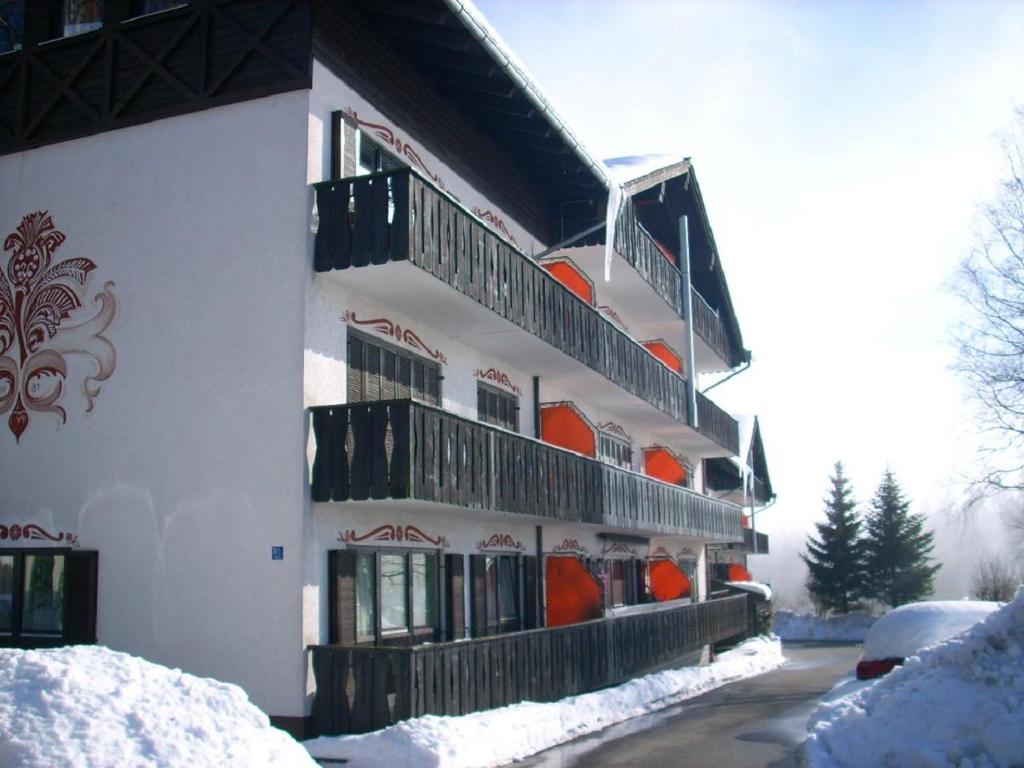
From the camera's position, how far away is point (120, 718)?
8570 millimetres

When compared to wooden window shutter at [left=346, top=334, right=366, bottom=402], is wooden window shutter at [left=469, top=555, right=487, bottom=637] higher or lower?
lower

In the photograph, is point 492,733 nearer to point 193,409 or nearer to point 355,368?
point 355,368

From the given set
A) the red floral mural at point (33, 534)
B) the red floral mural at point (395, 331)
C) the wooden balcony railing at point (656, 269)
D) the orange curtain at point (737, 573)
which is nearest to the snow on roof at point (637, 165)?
the wooden balcony railing at point (656, 269)

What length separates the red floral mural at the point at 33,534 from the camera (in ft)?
48.3

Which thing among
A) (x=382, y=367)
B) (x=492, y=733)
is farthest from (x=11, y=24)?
(x=492, y=733)

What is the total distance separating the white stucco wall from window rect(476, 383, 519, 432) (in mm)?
5538

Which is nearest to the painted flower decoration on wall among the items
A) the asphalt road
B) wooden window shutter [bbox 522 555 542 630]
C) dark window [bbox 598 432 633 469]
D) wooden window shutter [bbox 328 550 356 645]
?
wooden window shutter [bbox 328 550 356 645]

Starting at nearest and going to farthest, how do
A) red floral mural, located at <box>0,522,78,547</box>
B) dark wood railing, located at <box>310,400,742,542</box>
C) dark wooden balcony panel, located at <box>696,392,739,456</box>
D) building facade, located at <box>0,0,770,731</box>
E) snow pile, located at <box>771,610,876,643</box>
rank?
dark wood railing, located at <box>310,400,742,542</box>
building facade, located at <box>0,0,770,731</box>
red floral mural, located at <box>0,522,78,547</box>
dark wooden balcony panel, located at <box>696,392,739,456</box>
snow pile, located at <box>771,610,876,643</box>

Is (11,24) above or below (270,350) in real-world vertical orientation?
above

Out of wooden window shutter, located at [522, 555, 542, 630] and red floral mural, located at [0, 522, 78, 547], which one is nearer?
red floral mural, located at [0, 522, 78, 547]

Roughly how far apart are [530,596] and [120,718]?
1199cm

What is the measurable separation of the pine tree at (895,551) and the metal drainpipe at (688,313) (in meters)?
31.5

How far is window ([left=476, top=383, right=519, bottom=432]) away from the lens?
18875 millimetres

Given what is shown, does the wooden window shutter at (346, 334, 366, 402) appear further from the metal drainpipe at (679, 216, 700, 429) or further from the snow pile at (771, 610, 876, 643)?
the snow pile at (771, 610, 876, 643)
